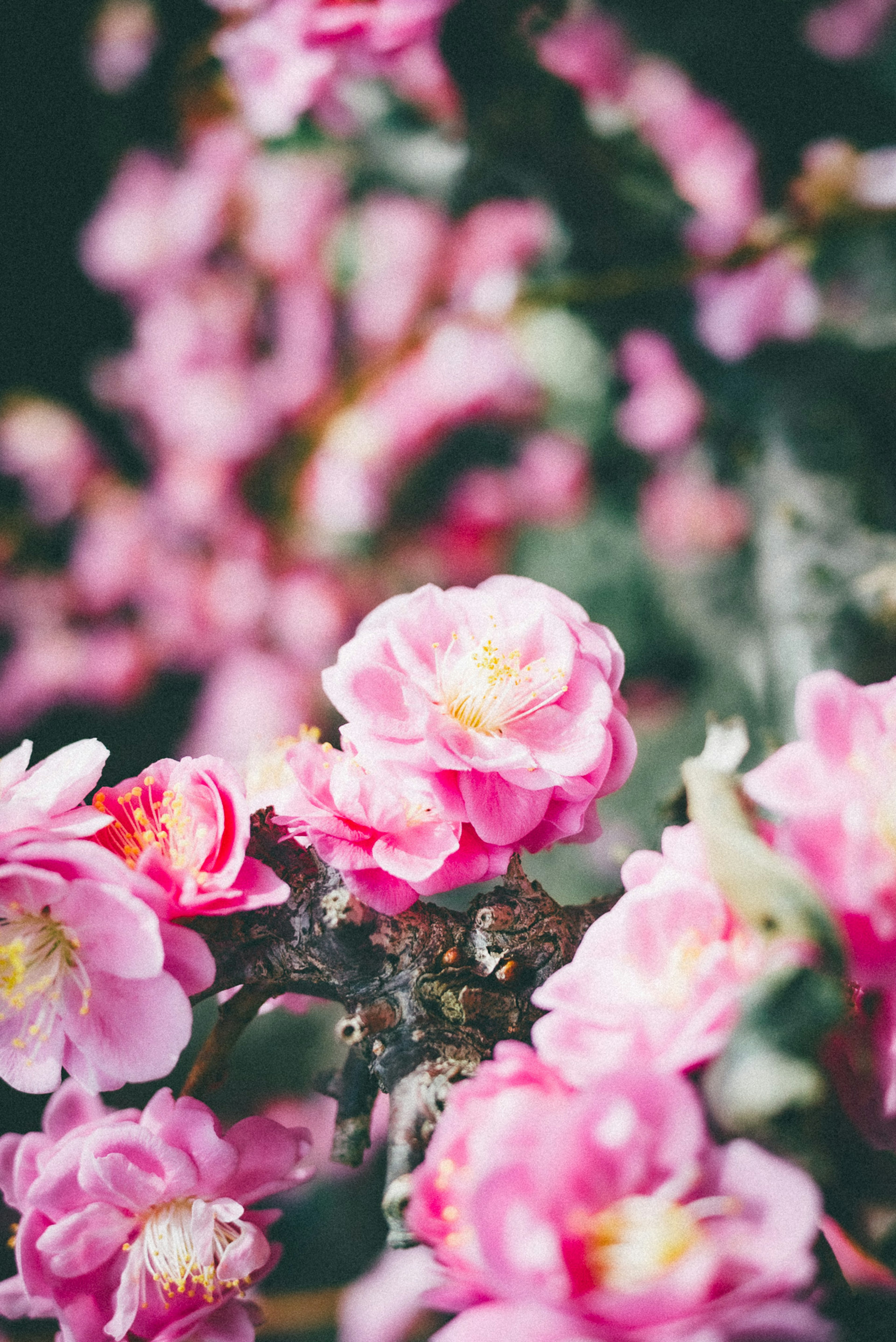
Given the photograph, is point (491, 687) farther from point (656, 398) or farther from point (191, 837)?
point (656, 398)

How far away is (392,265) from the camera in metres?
0.81

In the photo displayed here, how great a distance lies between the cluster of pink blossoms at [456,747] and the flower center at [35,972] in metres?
0.09

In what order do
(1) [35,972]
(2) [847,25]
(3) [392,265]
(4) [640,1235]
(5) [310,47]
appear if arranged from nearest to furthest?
1. (4) [640,1235]
2. (1) [35,972]
3. (5) [310,47]
4. (2) [847,25]
5. (3) [392,265]

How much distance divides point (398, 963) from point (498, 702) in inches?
4.6

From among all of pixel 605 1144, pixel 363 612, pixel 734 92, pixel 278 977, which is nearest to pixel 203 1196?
pixel 278 977

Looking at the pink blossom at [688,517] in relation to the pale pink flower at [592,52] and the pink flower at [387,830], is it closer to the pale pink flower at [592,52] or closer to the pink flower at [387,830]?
the pale pink flower at [592,52]

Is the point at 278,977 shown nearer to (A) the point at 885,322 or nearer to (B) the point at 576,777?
(B) the point at 576,777

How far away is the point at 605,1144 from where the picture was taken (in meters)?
0.24

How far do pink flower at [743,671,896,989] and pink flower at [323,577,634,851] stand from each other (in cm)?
7

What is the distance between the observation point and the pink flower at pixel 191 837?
12.9 inches

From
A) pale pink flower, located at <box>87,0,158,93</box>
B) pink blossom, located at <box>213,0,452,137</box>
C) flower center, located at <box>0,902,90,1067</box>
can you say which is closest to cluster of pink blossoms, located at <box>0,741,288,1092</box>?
flower center, located at <box>0,902,90,1067</box>

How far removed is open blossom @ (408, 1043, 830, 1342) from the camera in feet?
0.72

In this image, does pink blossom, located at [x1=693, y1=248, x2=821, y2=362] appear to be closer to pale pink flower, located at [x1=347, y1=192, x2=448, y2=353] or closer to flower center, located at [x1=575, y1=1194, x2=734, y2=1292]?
pale pink flower, located at [x1=347, y1=192, x2=448, y2=353]

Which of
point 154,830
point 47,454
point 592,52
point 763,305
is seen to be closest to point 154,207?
point 47,454
